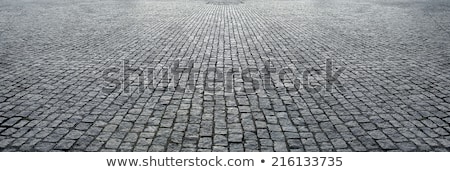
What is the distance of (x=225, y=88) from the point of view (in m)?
6.39

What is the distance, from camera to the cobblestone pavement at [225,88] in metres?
4.58

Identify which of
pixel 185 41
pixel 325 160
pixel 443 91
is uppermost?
pixel 185 41

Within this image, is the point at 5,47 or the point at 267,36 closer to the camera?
the point at 5,47

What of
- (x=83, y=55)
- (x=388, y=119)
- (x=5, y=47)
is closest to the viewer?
(x=388, y=119)

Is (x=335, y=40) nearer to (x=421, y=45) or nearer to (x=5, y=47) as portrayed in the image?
(x=421, y=45)

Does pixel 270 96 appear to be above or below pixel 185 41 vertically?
below

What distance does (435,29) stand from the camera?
1225 cm

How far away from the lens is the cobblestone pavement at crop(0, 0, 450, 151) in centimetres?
458

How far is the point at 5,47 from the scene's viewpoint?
9570mm

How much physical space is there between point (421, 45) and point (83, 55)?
9.38 meters

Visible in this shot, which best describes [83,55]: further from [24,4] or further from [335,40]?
[24,4]

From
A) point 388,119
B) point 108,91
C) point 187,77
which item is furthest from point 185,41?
point 388,119

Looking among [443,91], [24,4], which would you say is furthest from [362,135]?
[24,4]

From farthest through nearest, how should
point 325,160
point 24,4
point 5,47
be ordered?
point 24,4 → point 5,47 → point 325,160
